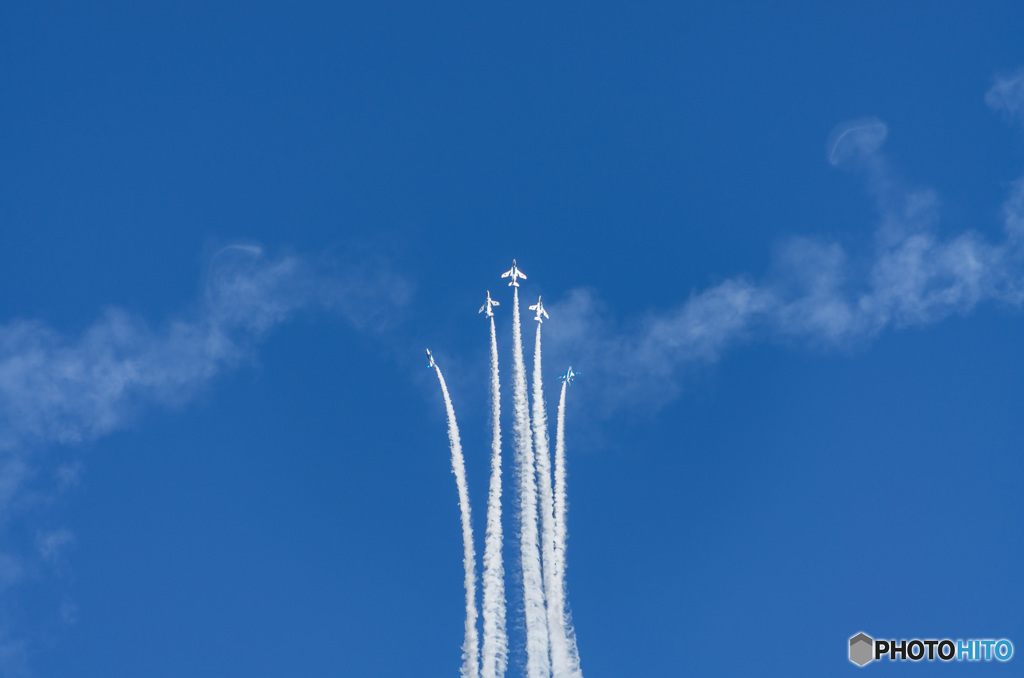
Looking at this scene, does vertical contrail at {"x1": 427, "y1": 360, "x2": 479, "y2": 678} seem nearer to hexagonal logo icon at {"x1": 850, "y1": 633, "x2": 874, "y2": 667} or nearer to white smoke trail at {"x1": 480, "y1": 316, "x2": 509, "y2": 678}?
white smoke trail at {"x1": 480, "y1": 316, "x2": 509, "y2": 678}

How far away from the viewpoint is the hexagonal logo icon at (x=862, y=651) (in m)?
79.4

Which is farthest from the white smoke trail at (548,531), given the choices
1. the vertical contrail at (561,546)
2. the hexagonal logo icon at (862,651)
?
the hexagonal logo icon at (862,651)

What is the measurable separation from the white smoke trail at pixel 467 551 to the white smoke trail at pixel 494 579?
90 cm

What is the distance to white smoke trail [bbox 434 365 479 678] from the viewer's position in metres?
70.1

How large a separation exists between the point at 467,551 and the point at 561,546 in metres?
8.24

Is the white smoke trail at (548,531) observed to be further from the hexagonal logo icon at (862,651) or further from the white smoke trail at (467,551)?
the hexagonal logo icon at (862,651)

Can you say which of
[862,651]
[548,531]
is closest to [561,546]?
[548,531]

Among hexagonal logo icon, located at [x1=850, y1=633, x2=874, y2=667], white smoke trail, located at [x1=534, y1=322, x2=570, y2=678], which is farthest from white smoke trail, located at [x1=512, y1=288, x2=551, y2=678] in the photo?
hexagonal logo icon, located at [x1=850, y1=633, x2=874, y2=667]

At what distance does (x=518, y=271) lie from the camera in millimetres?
93250

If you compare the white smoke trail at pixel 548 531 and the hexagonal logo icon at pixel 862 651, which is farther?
the hexagonal logo icon at pixel 862 651

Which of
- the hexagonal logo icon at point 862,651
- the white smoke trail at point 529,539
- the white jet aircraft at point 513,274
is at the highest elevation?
the white jet aircraft at point 513,274

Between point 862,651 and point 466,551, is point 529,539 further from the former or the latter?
point 862,651

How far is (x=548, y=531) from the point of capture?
251ft

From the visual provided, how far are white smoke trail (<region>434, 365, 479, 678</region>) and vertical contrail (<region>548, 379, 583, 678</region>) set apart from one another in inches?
264
